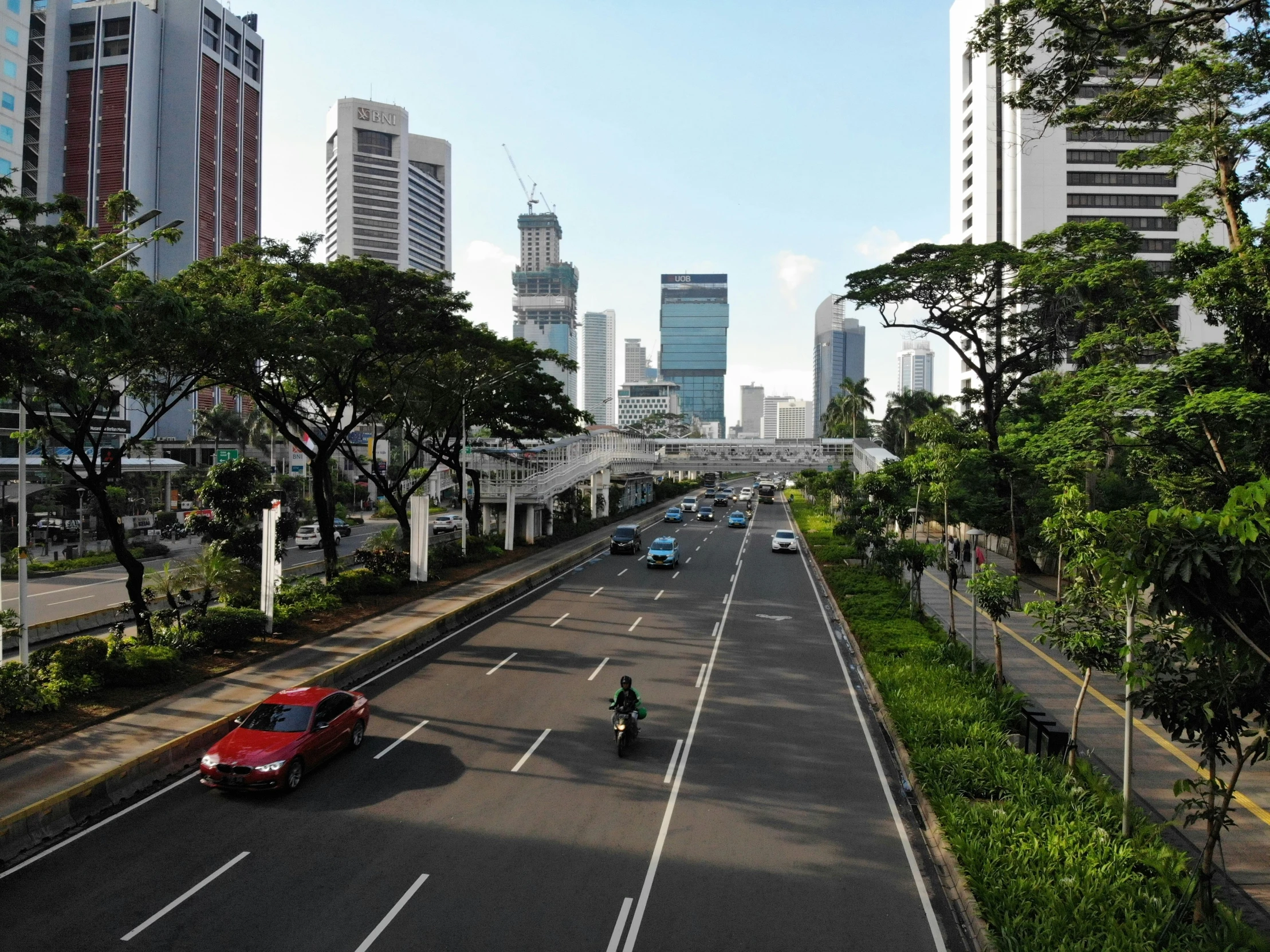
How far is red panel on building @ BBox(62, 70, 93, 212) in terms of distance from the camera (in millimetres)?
93062

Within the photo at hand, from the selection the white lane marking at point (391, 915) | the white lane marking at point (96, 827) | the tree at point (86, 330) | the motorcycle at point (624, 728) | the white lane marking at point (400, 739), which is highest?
the tree at point (86, 330)

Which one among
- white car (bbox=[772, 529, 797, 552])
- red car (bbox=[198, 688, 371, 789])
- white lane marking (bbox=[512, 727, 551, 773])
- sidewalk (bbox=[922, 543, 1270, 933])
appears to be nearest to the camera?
sidewalk (bbox=[922, 543, 1270, 933])

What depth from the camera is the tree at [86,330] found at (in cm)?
1203

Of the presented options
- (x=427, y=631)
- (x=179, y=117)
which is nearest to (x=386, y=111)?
(x=179, y=117)

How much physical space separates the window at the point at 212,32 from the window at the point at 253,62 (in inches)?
304

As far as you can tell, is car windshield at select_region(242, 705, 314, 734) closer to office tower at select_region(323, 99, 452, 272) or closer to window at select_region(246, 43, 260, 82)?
window at select_region(246, 43, 260, 82)

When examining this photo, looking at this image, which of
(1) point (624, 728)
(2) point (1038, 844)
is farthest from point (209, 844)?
(2) point (1038, 844)

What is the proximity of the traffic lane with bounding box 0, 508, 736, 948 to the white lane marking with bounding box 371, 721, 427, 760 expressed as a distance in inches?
10.6

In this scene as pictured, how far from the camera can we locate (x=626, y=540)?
151ft

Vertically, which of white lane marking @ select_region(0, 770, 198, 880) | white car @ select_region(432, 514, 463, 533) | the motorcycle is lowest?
white lane marking @ select_region(0, 770, 198, 880)

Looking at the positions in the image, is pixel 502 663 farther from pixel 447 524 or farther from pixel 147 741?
pixel 447 524

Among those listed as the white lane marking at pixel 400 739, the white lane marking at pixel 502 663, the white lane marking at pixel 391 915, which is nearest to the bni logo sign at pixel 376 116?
the white lane marking at pixel 502 663

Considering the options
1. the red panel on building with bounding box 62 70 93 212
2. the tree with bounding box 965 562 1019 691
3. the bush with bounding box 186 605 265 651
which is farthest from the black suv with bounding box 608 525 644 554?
the red panel on building with bounding box 62 70 93 212

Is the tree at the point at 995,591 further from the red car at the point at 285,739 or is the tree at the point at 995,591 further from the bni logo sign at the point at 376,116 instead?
the bni logo sign at the point at 376,116
